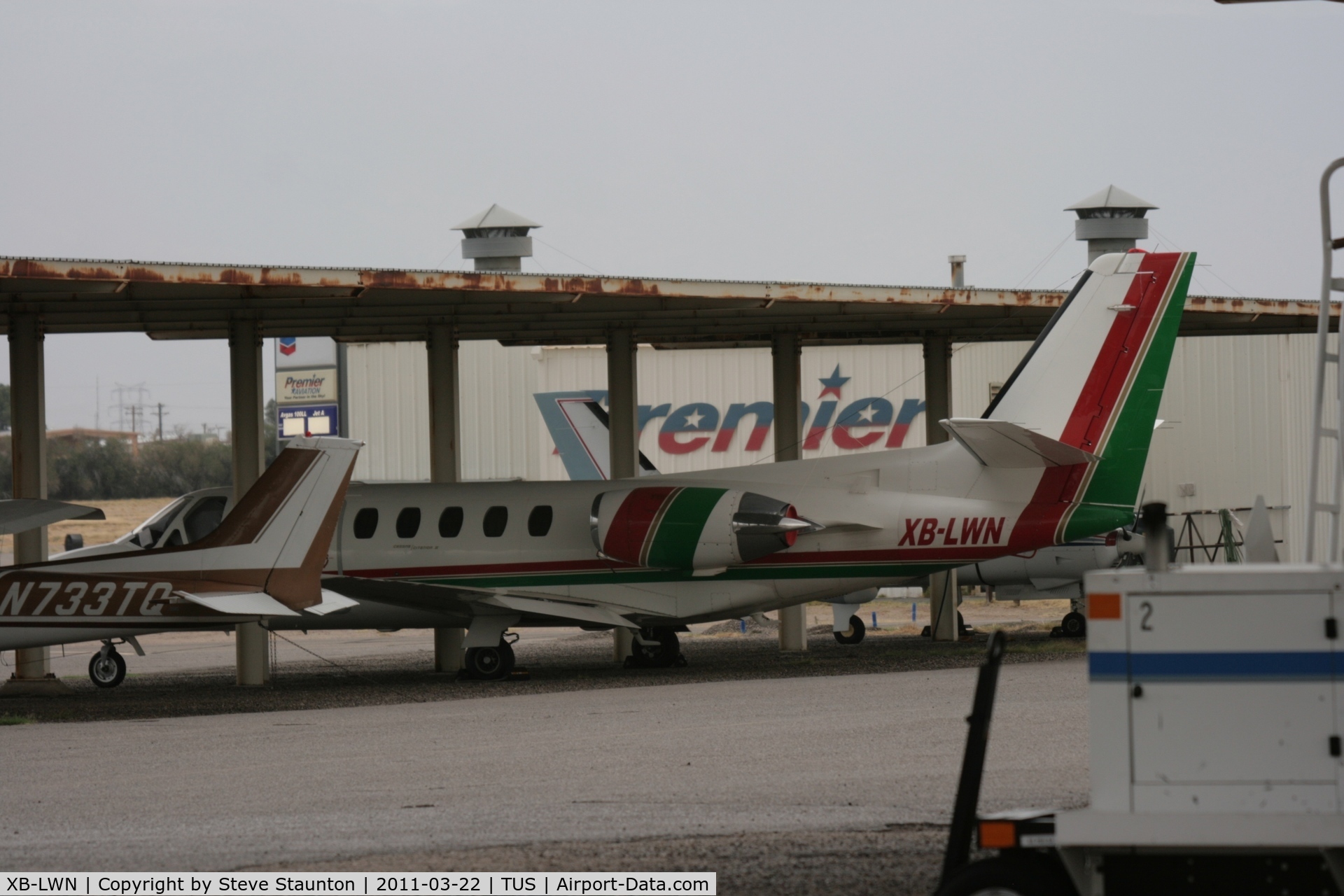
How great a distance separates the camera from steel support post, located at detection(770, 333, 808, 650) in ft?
86.2

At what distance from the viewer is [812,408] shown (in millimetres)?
45250

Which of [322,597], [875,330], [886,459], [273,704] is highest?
[875,330]

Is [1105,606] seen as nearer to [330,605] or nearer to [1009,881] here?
[1009,881]

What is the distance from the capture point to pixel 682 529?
69.7 ft

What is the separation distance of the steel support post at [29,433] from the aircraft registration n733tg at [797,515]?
4115 millimetres

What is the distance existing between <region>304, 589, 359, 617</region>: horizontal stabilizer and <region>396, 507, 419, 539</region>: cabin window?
7.63 feet

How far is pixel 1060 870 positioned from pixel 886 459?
50.1ft

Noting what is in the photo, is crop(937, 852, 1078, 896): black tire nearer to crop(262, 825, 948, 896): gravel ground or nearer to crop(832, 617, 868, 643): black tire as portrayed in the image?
crop(262, 825, 948, 896): gravel ground

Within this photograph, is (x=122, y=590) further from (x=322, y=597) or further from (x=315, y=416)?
(x=315, y=416)

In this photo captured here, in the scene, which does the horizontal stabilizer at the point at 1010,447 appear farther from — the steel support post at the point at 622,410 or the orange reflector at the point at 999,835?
the orange reflector at the point at 999,835

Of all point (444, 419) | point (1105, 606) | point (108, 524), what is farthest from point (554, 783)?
point (108, 524)

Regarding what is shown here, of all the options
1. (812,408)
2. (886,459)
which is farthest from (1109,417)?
(812,408)

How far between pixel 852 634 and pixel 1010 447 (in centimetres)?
1060

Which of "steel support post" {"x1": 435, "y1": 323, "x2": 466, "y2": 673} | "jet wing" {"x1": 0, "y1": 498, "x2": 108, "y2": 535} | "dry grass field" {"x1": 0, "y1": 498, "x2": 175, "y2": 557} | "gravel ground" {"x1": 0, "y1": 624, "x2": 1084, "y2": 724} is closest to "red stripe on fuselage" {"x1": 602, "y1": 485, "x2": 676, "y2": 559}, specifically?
"gravel ground" {"x1": 0, "y1": 624, "x2": 1084, "y2": 724}
